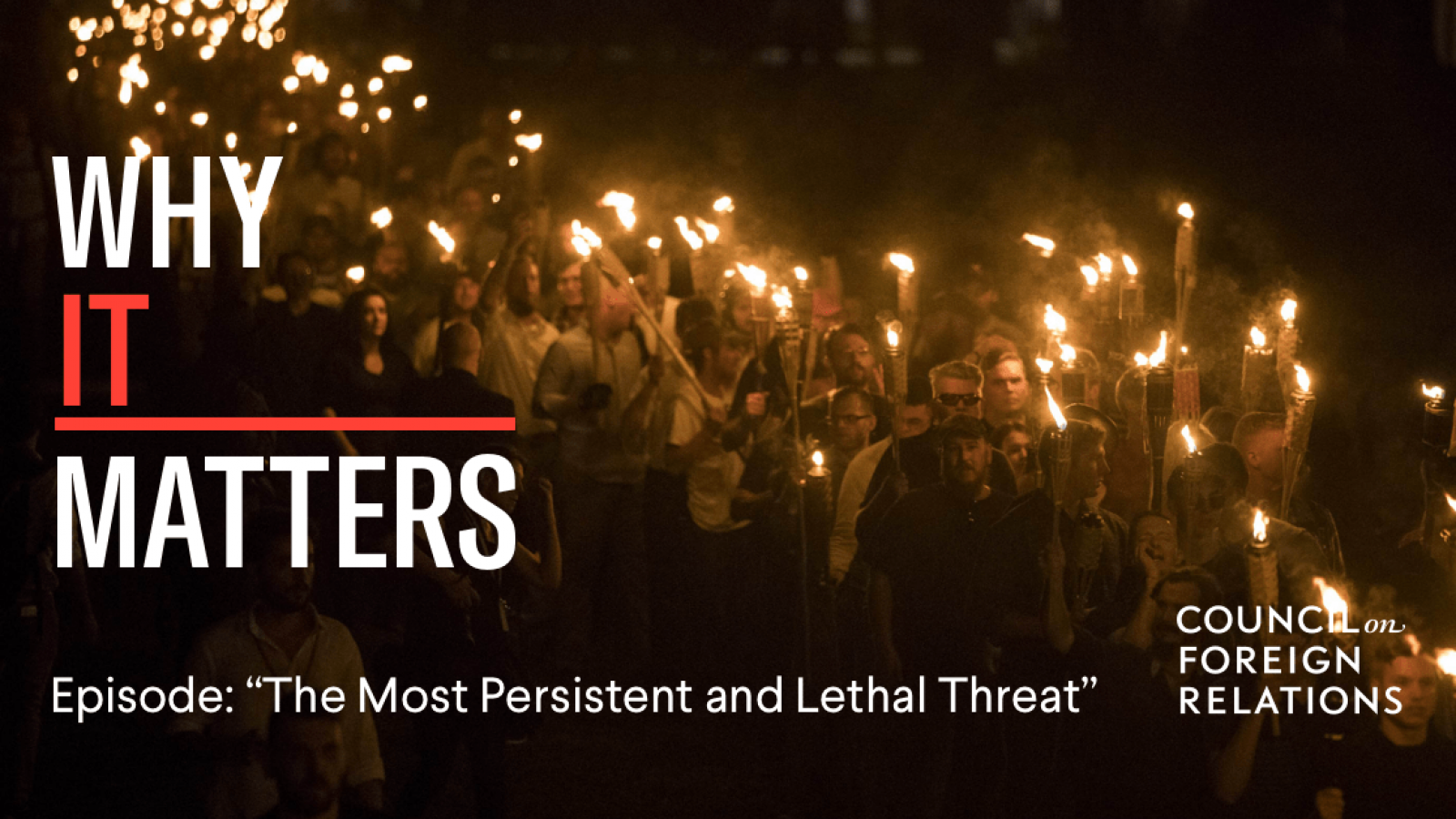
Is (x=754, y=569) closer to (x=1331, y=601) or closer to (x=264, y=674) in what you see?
(x=264, y=674)

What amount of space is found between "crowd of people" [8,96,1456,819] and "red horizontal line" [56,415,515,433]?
0.05 metres

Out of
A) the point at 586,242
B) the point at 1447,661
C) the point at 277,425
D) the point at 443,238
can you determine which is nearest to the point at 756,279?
the point at 586,242

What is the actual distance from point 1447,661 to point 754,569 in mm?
2538

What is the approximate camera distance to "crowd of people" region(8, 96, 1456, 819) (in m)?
5.08

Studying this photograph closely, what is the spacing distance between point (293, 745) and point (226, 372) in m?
2.42

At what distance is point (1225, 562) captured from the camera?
207 inches

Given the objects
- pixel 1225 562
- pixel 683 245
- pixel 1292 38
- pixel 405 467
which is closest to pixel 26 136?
pixel 683 245

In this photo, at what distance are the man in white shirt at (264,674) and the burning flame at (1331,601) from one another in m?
2.71

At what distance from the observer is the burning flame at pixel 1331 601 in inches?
192

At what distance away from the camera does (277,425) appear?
6805mm

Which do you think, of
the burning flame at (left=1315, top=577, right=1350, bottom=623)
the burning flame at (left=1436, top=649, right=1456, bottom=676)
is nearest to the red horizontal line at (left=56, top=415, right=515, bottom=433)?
the burning flame at (left=1315, top=577, right=1350, bottom=623)

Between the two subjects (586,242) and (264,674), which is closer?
(264,674)

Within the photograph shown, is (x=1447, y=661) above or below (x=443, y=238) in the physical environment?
below

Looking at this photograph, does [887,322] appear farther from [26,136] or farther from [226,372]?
[26,136]
